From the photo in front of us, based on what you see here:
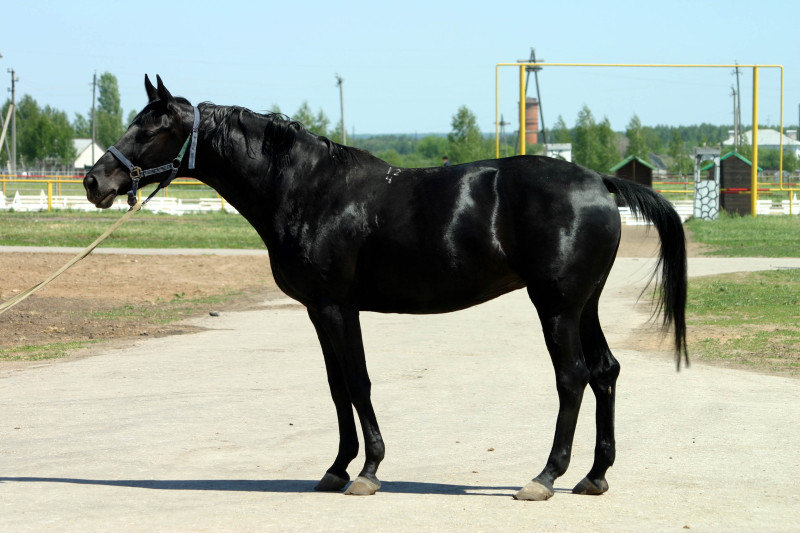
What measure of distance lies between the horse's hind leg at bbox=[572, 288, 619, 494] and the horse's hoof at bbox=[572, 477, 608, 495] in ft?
0.15

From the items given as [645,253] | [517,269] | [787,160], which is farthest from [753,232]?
[787,160]

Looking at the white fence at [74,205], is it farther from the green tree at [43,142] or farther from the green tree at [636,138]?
the green tree at [636,138]

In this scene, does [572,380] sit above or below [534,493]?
above

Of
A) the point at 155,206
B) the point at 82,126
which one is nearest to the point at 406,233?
the point at 155,206

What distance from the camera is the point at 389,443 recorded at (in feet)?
22.9

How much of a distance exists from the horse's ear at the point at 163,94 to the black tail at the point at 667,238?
2523mm

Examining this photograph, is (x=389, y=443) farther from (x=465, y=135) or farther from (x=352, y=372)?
(x=465, y=135)

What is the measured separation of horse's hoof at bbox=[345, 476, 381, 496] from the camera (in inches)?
224

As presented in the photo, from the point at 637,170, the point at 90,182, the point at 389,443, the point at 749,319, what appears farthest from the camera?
the point at 637,170

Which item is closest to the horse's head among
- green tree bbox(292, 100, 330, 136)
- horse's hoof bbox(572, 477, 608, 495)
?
horse's hoof bbox(572, 477, 608, 495)

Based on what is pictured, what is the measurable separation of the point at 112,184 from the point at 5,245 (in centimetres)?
2082

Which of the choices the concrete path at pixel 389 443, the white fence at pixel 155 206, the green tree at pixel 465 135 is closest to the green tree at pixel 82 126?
the green tree at pixel 465 135

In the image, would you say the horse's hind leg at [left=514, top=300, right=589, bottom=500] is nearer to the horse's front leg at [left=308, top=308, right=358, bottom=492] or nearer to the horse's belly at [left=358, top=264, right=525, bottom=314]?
the horse's belly at [left=358, top=264, right=525, bottom=314]

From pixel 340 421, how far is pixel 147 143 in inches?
77.3
